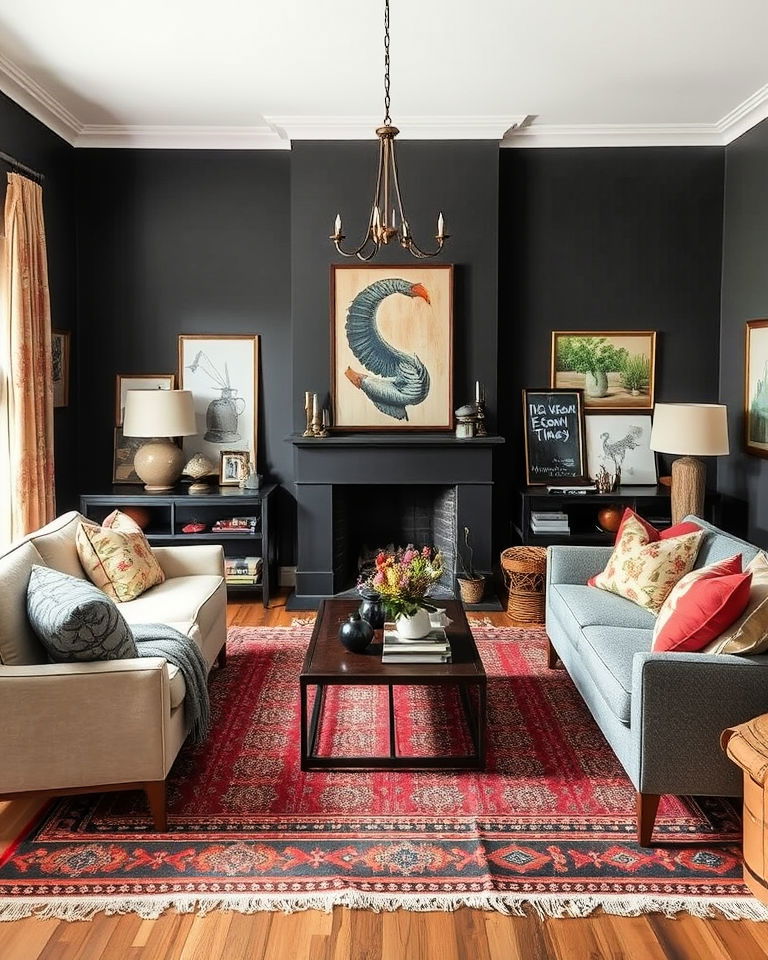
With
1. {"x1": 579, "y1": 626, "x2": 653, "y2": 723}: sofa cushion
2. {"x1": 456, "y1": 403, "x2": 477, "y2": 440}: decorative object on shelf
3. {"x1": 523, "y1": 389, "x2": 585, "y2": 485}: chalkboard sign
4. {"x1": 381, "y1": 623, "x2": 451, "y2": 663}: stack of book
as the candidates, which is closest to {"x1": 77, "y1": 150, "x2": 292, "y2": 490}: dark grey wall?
{"x1": 456, "y1": 403, "x2": 477, "y2": 440}: decorative object on shelf

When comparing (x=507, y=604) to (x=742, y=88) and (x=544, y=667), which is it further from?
(x=742, y=88)

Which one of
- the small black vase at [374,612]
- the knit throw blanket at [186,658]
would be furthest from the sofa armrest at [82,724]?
the small black vase at [374,612]

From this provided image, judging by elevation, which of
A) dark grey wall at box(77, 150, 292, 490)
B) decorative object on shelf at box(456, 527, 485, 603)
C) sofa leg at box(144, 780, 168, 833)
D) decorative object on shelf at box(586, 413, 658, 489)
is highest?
dark grey wall at box(77, 150, 292, 490)

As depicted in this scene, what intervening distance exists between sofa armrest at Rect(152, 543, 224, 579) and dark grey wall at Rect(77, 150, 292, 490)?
1.60 metres

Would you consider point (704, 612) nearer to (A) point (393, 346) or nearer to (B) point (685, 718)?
(B) point (685, 718)

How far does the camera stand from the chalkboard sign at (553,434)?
6047 millimetres

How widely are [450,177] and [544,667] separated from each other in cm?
306

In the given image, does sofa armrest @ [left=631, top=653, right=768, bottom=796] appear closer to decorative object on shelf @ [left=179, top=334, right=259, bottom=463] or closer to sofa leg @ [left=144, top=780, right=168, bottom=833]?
sofa leg @ [left=144, top=780, right=168, bottom=833]

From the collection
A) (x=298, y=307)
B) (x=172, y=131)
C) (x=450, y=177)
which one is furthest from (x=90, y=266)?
(x=450, y=177)

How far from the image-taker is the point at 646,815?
114 inches

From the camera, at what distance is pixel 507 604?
577cm

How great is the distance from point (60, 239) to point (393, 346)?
2.19m

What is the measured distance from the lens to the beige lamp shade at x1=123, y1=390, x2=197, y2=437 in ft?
18.3

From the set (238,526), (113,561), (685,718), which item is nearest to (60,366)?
(238,526)
